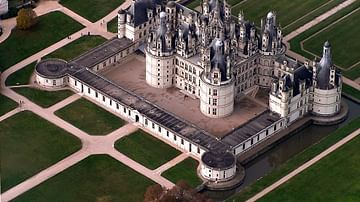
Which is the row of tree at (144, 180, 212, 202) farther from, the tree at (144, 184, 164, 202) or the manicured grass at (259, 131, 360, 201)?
the manicured grass at (259, 131, 360, 201)

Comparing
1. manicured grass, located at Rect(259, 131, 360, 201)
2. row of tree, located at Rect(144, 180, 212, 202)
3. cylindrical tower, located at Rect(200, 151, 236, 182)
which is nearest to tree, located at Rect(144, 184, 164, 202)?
row of tree, located at Rect(144, 180, 212, 202)

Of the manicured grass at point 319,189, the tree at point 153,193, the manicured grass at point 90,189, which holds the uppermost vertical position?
the tree at point 153,193

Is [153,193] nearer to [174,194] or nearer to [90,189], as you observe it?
[174,194]

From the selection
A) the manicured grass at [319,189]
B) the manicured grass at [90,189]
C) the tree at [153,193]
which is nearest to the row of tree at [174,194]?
the tree at [153,193]

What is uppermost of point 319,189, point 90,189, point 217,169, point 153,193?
point 153,193

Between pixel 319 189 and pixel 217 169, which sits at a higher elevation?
pixel 217 169

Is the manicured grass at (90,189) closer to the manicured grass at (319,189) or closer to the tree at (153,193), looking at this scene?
the tree at (153,193)

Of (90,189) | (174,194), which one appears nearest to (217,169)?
(174,194)
